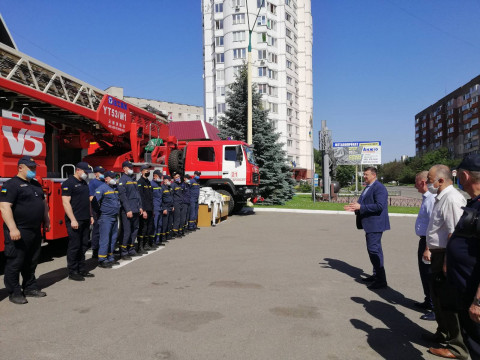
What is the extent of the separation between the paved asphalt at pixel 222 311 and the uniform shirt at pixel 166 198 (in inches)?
67.4

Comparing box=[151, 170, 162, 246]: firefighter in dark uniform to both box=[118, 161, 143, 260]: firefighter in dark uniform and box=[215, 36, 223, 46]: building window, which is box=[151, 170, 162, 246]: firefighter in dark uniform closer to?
box=[118, 161, 143, 260]: firefighter in dark uniform

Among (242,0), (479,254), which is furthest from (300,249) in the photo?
Result: (242,0)

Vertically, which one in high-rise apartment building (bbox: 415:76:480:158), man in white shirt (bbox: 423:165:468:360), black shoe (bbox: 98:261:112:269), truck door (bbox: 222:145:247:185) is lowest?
black shoe (bbox: 98:261:112:269)

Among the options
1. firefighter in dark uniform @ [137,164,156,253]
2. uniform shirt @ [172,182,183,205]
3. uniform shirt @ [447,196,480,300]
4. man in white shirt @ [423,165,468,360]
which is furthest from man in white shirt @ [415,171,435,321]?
uniform shirt @ [172,182,183,205]

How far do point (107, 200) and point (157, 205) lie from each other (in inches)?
93.5

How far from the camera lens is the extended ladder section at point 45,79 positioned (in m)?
6.36

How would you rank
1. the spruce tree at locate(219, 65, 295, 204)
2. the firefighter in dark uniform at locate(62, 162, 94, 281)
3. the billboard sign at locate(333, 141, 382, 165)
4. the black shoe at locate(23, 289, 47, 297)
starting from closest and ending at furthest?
1. the black shoe at locate(23, 289, 47, 297)
2. the firefighter in dark uniform at locate(62, 162, 94, 281)
3. the spruce tree at locate(219, 65, 295, 204)
4. the billboard sign at locate(333, 141, 382, 165)

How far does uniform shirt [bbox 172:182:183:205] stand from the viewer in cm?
1066

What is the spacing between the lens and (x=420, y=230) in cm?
491

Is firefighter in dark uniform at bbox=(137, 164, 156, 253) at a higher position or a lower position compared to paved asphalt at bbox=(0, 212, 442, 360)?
higher

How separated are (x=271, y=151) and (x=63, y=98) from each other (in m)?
15.9

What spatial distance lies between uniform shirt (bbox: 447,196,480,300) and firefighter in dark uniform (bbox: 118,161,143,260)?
595 cm

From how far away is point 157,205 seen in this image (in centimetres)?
929

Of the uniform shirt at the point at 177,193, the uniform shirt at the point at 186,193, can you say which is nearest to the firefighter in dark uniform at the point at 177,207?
the uniform shirt at the point at 177,193
